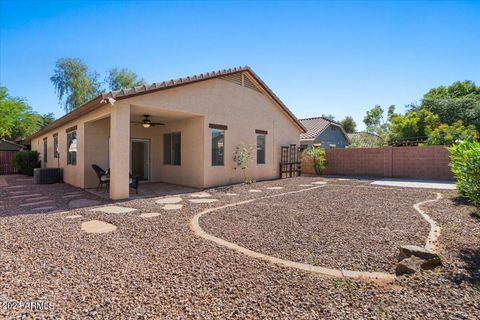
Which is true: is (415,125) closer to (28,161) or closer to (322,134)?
(322,134)

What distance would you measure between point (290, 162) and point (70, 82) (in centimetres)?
2639

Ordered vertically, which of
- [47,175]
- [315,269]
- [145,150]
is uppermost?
[145,150]

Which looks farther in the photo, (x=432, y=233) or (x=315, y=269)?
(x=432, y=233)

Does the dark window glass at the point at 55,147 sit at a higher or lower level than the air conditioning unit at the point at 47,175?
higher

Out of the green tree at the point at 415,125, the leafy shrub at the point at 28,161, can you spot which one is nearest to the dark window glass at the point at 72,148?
the leafy shrub at the point at 28,161

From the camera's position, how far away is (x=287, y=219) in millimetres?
5910

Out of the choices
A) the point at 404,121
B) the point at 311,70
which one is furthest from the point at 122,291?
the point at 404,121

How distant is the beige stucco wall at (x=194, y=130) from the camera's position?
10.0 m

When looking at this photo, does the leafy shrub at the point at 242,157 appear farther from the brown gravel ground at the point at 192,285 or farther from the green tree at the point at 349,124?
the green tree at the point at 349,124

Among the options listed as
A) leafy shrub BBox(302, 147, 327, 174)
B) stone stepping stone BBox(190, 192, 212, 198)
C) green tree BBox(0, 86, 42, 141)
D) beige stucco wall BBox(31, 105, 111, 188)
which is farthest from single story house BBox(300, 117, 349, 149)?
green tree BBox(0, 86, 42, 141)

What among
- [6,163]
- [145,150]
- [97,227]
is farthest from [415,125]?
[6,163]

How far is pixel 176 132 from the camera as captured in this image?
40.5 feet

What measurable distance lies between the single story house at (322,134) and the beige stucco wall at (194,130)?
34.9ft

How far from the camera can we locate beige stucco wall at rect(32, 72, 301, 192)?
10000 mm
